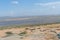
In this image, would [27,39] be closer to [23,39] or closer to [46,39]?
[23,39]

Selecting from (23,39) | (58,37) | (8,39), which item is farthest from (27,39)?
(58,37)

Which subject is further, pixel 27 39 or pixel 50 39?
pixel 27 39

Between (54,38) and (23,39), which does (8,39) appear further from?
(54,38)

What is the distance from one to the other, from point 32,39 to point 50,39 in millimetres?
2211

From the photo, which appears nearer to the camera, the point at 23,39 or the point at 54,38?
the point at 54,38

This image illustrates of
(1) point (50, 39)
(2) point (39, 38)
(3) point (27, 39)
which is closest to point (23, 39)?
(3) point (27, 39)

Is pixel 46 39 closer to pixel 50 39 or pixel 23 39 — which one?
pixel 50 39

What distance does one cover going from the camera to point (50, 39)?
20578 mm

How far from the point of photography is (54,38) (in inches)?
814

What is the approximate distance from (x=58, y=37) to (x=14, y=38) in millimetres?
5204

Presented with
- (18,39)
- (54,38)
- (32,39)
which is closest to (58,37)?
(54,38)

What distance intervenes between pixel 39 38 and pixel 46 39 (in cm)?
107

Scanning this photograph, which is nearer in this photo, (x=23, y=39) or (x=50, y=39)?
(x=50, y=39)

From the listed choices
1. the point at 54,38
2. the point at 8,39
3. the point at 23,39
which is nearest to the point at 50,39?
the point at 54,38
